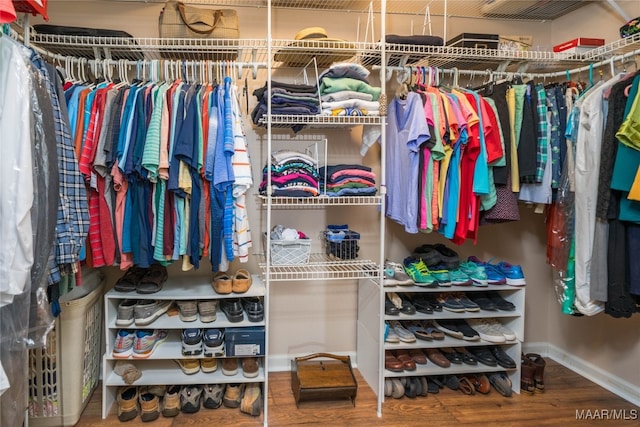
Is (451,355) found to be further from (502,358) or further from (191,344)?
(191,344)

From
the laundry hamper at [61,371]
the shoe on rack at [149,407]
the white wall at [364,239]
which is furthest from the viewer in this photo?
the white wall at [364,239]

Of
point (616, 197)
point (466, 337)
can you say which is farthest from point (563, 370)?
point (616, 197)

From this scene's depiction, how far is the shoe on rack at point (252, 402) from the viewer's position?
2039 mm

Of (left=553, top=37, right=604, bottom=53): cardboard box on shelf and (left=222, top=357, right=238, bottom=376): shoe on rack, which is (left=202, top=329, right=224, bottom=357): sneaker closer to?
(left=222, top=357, right=238, bottom=376): shoe on rack

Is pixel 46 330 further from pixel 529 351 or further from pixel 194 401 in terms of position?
pixel 529 351

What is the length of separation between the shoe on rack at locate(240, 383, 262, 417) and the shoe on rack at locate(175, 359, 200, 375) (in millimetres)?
281

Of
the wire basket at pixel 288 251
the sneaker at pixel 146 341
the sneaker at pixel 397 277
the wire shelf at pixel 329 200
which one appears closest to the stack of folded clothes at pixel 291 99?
the wire shelf at pixel 329 200

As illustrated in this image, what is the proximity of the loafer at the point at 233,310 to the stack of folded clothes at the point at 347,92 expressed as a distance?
106 cm

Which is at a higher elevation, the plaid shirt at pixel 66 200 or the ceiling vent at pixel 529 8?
the ceiling vent at pixel 529 8

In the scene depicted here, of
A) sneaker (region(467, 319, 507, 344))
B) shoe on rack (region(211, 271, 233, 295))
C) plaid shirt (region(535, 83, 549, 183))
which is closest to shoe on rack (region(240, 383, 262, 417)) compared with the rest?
shoe on rack (region(211, 271, 233, 295))

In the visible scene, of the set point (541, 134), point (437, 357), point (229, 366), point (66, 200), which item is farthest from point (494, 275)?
point (66, 200)

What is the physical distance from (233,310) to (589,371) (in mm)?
2076

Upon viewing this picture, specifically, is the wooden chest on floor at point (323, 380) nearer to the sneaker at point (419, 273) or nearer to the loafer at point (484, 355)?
the sneaker at point (419, 273)

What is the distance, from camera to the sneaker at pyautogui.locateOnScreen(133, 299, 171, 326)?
200cm
